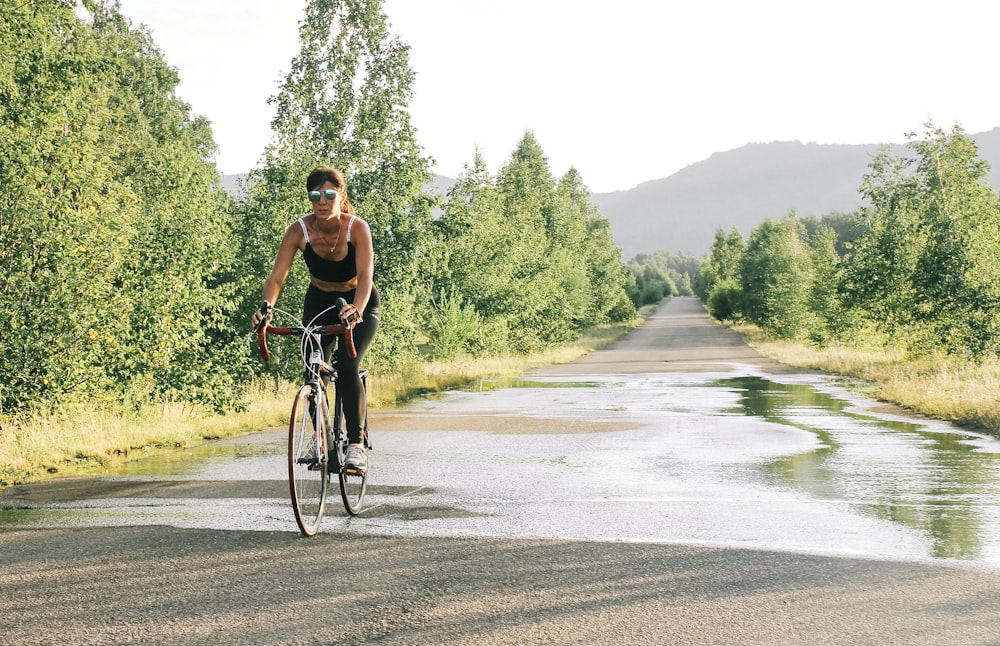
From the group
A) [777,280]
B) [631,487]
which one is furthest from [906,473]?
[777,280]

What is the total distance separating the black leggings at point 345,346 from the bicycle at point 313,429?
0.22ft

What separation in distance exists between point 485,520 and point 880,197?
76.1 ft

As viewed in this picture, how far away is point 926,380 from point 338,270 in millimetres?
18102

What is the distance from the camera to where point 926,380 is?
70.6 ft

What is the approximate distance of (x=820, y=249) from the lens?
1841 inches

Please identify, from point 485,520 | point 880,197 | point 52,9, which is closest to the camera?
point 485,520

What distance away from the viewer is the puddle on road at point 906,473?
7062 mm

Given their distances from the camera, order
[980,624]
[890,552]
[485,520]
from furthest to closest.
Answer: [485,520] < [890,552] < [980,624]

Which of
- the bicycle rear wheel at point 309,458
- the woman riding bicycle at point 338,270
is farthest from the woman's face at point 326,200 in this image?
the bicycle rear wheel at point 309,458

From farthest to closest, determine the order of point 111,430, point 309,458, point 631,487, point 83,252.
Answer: point 83,252, point 111,430, point 631,487, point 309,458

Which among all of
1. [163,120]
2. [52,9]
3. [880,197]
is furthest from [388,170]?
[163,120]

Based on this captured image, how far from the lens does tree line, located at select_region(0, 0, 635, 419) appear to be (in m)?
11.6

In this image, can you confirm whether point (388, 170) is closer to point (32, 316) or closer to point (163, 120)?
point (32, 316)

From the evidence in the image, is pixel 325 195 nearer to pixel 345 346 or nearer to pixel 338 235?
pixel 338 235
